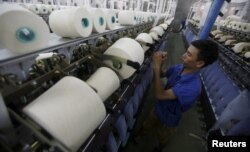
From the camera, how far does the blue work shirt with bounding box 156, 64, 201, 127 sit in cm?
137

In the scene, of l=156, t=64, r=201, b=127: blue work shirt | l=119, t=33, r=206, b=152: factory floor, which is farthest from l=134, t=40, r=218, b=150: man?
A: l=119, t=33, r=206, b=152: factory floor

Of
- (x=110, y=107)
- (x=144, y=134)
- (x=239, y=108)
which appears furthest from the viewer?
(x=144, y=134)

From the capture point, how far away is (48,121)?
626 millimetres

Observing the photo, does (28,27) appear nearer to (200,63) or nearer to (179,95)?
(179,95)

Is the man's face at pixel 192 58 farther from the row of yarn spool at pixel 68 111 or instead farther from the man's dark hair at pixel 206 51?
the row of yarn spool at pixel 68 111

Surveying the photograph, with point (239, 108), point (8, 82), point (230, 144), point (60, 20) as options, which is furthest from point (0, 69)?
point (239, 108)

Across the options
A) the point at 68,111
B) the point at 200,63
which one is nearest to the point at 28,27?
the point at 68,111

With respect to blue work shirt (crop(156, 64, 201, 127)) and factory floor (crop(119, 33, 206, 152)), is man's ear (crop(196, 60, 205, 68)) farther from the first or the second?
factory floor (crop(119, 33, 206, 152))

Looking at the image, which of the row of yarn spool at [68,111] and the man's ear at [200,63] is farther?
the man's ear at [200,63]

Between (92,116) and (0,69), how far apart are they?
0.41 meters

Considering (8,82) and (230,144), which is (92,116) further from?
(230,144)

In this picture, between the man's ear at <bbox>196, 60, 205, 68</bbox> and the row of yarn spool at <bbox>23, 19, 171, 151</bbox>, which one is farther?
the man's ear at <bbox>196, 60, 205, 68</bbox>

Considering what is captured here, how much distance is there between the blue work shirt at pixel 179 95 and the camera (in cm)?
137

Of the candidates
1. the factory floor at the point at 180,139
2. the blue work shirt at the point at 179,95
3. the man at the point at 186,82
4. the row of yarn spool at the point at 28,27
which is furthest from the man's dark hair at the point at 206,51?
the factory floor at the point at 180,139
